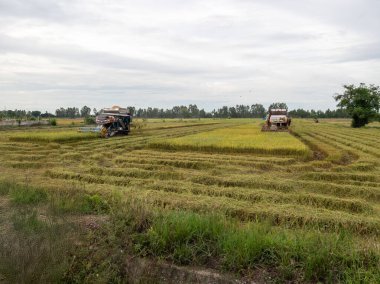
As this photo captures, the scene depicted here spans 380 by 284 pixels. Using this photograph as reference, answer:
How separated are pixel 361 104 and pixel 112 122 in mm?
35555

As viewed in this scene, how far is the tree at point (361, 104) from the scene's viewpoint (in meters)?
43.4

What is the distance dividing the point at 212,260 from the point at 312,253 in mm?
1301

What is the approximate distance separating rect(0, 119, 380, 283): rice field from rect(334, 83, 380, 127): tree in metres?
31.9

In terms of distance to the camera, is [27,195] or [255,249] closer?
[255,249]

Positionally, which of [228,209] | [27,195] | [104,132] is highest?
[104,132]

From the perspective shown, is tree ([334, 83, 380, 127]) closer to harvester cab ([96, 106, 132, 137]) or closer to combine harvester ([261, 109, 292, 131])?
combine harvester ([261, 109, 292, 131])

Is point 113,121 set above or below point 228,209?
above

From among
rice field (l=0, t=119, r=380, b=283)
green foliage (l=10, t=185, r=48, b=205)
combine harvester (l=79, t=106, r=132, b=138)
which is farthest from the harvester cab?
green foliage (l=10, t=185, r=48, b=205)

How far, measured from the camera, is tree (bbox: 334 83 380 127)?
4344 centimetres

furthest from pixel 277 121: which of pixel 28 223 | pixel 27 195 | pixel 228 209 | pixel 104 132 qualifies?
pixel 28 223

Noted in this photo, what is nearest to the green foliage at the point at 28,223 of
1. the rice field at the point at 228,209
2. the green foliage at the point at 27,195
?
the rice field at the point at 228,209

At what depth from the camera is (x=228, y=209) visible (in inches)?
280

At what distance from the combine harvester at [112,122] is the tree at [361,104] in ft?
104

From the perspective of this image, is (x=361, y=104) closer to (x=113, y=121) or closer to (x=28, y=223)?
(x=113, y=121)
